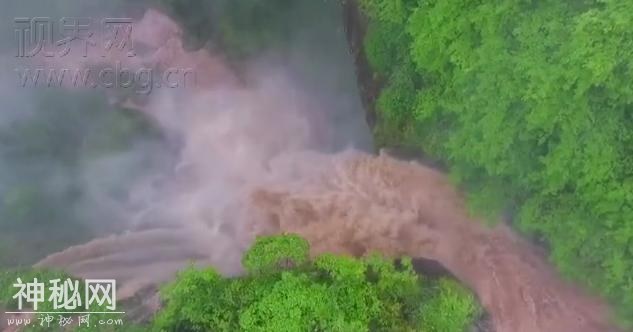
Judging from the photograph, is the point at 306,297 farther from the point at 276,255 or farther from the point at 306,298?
the point at 276,255

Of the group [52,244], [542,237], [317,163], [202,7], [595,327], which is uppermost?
[202,7]

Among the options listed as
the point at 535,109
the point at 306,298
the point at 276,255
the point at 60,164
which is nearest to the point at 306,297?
the point at 306,298

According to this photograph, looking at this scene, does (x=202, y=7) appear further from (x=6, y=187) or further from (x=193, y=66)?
(x=6, y=187)

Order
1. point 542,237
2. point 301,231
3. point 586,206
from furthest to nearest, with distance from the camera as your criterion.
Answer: point 301,231
point 542,237
point 586,206

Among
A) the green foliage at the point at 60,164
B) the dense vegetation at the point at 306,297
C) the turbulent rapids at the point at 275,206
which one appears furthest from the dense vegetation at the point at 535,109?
the green foliage at the point at 60,164

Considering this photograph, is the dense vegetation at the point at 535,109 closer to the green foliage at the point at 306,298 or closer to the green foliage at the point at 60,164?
the green foliage at the point at 306,298

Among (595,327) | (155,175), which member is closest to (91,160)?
(155,175)

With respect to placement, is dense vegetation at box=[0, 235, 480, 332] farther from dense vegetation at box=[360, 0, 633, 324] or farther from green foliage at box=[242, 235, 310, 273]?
dense vegetation at box=[360, 0, 633, 324]
